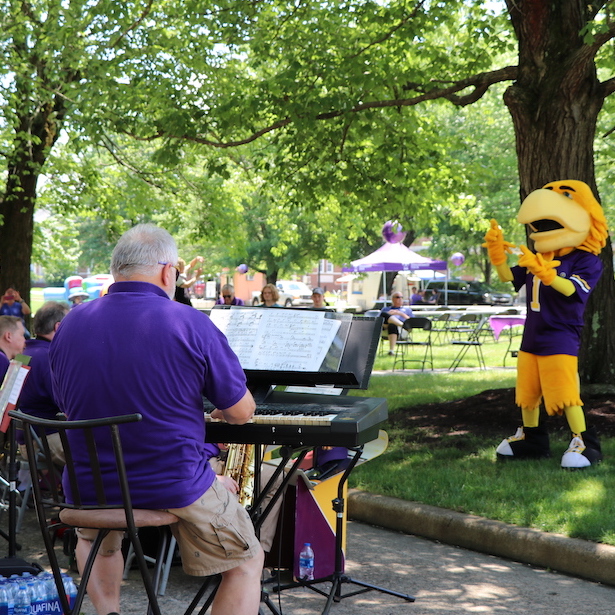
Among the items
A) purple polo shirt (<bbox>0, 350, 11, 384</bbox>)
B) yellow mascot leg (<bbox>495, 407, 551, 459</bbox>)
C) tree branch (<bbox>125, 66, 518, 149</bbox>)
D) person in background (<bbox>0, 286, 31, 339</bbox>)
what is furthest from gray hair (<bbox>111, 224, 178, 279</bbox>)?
person in background (<bbox>0, 286, 31, 339</bbox>)

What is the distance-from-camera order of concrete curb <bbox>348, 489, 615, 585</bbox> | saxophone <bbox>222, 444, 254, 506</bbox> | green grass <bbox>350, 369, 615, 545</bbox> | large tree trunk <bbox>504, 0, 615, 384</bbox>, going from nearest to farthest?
concrete curb <bbox>348, 489, 615, 585</bbox> < saxophone <bbox>222, 444, 254, 506</bbox> < green grass <bbox>350, 369, 615, 545</bbox> < large tree trunk <bbox>504, 0, 615, 384</bbox>

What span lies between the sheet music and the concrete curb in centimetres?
191

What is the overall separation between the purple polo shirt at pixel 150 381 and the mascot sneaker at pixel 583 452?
158 inches

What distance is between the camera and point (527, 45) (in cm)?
798

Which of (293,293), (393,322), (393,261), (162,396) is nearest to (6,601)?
(162,396)

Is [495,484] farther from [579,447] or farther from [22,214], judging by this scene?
[22,214]

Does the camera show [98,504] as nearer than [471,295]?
Yes

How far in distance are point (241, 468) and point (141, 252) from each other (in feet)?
6.65

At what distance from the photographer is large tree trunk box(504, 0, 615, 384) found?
7.72 m

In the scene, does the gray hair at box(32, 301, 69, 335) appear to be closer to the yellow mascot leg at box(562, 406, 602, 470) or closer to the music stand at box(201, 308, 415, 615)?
the music stand at box(201, 308, 415, 615)

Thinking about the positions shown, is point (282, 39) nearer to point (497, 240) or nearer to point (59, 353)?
point (497, 240)

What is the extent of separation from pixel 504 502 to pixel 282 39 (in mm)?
6195

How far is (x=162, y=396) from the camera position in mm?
2980

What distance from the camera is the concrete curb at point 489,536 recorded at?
4723 millimetres
